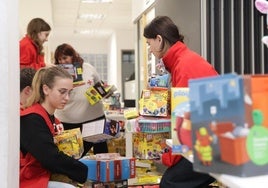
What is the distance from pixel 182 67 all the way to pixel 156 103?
32cm

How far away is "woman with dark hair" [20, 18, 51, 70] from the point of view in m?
3.67

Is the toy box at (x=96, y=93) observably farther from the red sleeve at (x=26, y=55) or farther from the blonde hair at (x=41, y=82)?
the blonde hair at (x=41, y=82)

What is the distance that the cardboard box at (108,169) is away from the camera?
106 inches

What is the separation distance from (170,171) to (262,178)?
3.44ft

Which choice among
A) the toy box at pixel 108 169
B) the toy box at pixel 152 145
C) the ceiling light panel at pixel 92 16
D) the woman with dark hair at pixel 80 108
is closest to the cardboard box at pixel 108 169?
the toy box at pixel 108 169

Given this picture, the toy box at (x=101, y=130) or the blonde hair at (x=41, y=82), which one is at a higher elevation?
the blonde hair at (x=41, y=82)

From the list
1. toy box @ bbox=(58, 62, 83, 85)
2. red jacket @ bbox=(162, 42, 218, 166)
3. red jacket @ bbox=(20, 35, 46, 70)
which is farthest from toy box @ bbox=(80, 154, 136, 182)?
red jacket @ bbox=(20, 35, 46, 70)

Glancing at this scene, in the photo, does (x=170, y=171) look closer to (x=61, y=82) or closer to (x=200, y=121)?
(x=61, y=82)

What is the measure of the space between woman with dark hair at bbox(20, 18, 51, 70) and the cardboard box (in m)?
1.36

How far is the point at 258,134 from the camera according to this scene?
910mm

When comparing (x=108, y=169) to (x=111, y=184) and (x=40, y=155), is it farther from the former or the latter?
(x=40, y=155)

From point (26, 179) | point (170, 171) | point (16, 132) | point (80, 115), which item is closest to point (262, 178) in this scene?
point (170, 171)

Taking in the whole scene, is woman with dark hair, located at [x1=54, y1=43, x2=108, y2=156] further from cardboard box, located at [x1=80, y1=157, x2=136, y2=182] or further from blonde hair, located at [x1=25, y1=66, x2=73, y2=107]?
blonde hair, located at [x1=25, y1=66, x2=73, y2=107]

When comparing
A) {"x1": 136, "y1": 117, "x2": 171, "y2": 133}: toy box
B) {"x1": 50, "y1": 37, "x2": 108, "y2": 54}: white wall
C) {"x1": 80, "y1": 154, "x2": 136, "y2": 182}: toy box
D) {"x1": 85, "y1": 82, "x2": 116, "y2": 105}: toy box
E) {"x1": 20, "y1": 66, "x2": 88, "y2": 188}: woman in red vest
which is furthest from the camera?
{"x1": 50, "y1": 37, "x2": 108, "y2": 54}: white wall
